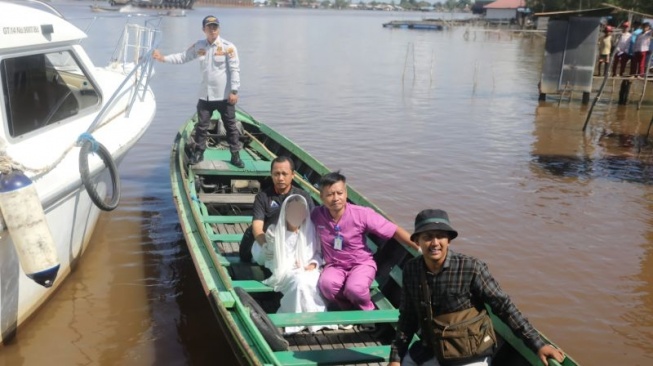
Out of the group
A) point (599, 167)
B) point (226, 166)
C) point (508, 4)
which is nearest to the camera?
point (226, 166)

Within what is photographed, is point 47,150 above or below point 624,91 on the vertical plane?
above

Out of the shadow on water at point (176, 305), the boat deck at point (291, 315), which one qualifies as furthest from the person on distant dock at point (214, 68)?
the shadow on water at point (176, 305)

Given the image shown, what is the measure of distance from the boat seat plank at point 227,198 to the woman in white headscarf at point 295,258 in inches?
91.0

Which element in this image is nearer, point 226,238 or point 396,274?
point 396,274

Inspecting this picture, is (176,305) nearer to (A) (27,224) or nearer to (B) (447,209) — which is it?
(A) (27,224)

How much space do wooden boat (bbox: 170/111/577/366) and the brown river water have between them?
757mm

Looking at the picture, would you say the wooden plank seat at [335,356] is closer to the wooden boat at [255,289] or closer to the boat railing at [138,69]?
the wooden boat at [255,289]

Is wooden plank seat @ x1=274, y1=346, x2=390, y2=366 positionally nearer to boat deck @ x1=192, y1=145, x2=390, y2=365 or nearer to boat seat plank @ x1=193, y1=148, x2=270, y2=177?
boat deck @ x1=192, y1=145, x2=390, y2=365

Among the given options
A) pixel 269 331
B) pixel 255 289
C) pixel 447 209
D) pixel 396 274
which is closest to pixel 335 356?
pixel 269 331

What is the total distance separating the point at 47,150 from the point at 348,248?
116 inches

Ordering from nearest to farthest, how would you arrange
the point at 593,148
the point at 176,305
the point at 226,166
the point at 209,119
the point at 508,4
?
the point at 176,305 < the point at 209,119 < the point at 226,166 < the point at 593,148 < the point at 508,4

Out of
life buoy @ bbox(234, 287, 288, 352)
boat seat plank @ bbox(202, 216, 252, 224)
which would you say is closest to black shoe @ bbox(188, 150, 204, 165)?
boat seat plank @ bbox(202, 216, 252, 224)

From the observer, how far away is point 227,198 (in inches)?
296

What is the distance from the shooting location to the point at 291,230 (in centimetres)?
507
